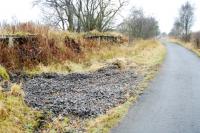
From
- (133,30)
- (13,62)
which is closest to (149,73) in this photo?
(13,62)

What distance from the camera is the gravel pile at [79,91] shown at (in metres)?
8.70

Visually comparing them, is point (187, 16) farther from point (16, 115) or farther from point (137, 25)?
point (16, 115)

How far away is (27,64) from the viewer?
14086 mm

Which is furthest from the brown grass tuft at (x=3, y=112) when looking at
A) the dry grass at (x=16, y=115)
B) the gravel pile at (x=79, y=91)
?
the gravel pile at (x=79, y=91)

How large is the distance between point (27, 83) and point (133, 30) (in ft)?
159

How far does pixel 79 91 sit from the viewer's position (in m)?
10.7

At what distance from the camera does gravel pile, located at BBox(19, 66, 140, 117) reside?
A: 8695 mm

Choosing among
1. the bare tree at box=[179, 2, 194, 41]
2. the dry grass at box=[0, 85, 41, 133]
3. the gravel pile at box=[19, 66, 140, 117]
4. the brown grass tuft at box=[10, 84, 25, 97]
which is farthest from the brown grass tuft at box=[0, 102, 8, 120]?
the bare tree at box=[179, 2, 194, 41]

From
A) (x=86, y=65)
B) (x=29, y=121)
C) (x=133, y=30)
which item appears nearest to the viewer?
(x=29, y=121)

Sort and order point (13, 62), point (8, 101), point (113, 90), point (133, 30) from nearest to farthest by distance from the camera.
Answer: point (8, 101)
point (113, 90)
point (13, 62)
point (133, 30)

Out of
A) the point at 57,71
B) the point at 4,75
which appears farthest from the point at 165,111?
the point at 57,71

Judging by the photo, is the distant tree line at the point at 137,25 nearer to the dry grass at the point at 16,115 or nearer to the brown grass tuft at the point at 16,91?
the brown grass tuft at the point at 16,91

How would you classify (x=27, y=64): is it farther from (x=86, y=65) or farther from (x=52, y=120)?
(x=52, y=120)

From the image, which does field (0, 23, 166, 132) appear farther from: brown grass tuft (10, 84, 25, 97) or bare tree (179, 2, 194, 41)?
bare tree (179, 2, 194, 41)
